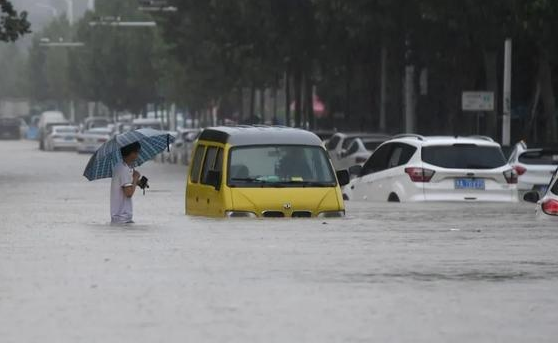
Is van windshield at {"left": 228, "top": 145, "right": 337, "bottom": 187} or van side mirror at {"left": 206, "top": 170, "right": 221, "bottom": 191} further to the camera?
van side mirror at {"left": 206, "top": 170, "right": 221, "bottom": 191}

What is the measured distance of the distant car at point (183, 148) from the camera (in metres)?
77.2

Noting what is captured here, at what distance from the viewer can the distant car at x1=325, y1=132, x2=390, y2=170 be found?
45.8 meters

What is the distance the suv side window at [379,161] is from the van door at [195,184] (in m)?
4.15

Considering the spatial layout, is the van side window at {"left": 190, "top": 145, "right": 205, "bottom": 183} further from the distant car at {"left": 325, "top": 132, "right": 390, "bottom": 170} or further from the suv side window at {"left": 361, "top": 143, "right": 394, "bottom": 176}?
the distant car at {"left": 325, "top": 132, "right": 390, "bottom": 170}

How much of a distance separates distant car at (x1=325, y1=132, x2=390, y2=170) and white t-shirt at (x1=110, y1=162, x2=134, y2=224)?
21874 millimetres

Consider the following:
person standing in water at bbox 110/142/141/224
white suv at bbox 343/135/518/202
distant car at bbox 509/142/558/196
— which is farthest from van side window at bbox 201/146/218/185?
distant car at bbox 509/142/558/196

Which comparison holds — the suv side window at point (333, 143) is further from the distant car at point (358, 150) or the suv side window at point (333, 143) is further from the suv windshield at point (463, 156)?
the suv windshield at point (463, 156)

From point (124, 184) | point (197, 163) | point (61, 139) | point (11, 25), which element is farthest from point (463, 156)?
point (61, 139)

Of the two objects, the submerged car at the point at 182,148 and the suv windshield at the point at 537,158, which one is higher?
the suv windshield at the point at 537,158

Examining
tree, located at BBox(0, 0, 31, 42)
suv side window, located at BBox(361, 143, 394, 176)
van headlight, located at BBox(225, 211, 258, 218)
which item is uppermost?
tree, located at BBox(0, 0, 31, 42)

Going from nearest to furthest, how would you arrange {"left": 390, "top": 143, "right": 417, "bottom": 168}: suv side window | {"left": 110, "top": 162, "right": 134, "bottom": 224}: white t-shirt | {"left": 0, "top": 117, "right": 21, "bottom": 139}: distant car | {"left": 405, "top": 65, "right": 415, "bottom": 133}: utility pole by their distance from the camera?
{"left": 110, "top": 162, "right": 134, "bottom": 224}: white t-shirt → {"left": 390, "top": 143, "right": 417, "bottom": 168}: suv side window → {"left": 405, "top": 65, "right": 415, "bottom": 133}: utility pole → {"left": 0, "top": 117, "right": 21, "bottom": 139}: distant car

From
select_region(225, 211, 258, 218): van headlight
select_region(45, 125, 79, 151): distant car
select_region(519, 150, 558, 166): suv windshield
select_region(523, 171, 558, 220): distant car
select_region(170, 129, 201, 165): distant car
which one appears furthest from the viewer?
select_region(45, 125, 79, 151): distant car

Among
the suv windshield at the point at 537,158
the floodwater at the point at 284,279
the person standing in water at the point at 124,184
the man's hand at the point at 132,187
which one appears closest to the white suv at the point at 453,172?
the floodwater at the point at 284,279

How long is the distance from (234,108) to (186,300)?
10059 centimetres
